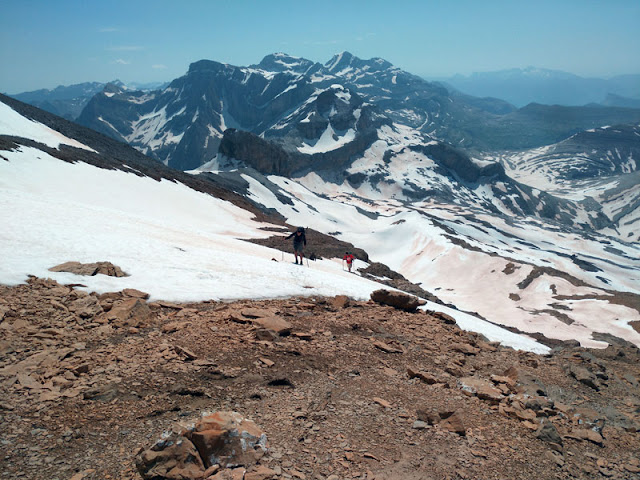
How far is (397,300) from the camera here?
15.6 metres

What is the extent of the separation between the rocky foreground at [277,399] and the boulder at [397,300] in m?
2.60

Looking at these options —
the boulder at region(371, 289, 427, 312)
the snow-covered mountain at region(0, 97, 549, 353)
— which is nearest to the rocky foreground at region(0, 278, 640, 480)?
the snow-covered mountain at region(0, 97, 549, 353)

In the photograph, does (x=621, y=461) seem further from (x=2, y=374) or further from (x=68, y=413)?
(x=2, y=374)

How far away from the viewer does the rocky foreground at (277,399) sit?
6.11 m

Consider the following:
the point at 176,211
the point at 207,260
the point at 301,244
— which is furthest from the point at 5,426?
the point at 176,211

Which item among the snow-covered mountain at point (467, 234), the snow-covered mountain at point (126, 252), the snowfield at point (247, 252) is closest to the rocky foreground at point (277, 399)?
the snow-covered mountain at point (126, 252)

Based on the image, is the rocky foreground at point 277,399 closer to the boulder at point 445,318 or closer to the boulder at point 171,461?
the boulder at point 171,461

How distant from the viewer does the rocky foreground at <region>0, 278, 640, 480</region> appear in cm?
611

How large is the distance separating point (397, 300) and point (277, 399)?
28.3 ft

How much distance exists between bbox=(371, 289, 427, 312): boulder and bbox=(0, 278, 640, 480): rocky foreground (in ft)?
8.51

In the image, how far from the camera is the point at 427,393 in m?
9.34

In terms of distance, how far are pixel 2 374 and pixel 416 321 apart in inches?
454

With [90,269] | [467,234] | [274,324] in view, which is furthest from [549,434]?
[467,234]

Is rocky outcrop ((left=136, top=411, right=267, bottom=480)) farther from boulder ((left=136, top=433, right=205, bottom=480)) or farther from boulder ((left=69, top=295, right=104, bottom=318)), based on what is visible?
boulder ((left=69, top=295, right=104, bottom=318))
